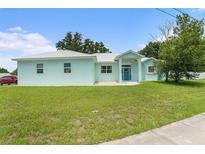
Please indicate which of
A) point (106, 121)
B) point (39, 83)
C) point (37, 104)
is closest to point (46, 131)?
point (106, 121)

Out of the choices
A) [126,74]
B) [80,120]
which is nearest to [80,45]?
[126,74]

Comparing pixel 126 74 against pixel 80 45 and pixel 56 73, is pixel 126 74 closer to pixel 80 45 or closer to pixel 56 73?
pixel 56 73

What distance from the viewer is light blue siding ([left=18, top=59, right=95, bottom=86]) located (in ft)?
71.1

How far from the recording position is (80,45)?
58.7 metres

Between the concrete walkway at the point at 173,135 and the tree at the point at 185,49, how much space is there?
15.7 m

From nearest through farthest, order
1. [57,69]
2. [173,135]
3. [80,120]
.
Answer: [173,135]
[80,120]
[57,69]

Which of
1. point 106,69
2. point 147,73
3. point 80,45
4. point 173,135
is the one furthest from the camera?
point 80,45

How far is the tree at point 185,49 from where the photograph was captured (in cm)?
2175

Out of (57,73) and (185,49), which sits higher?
(185,49)

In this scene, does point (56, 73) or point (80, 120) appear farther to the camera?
point (56, 73)

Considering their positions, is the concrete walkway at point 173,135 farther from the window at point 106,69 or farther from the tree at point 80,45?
the tree at point 80,45

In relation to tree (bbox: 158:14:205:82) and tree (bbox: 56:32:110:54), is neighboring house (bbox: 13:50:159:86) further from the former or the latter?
tree (bbox: 56:32:110:54)

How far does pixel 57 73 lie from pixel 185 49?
1302 cm

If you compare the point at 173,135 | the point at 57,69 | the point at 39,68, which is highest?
the point at 39,68
